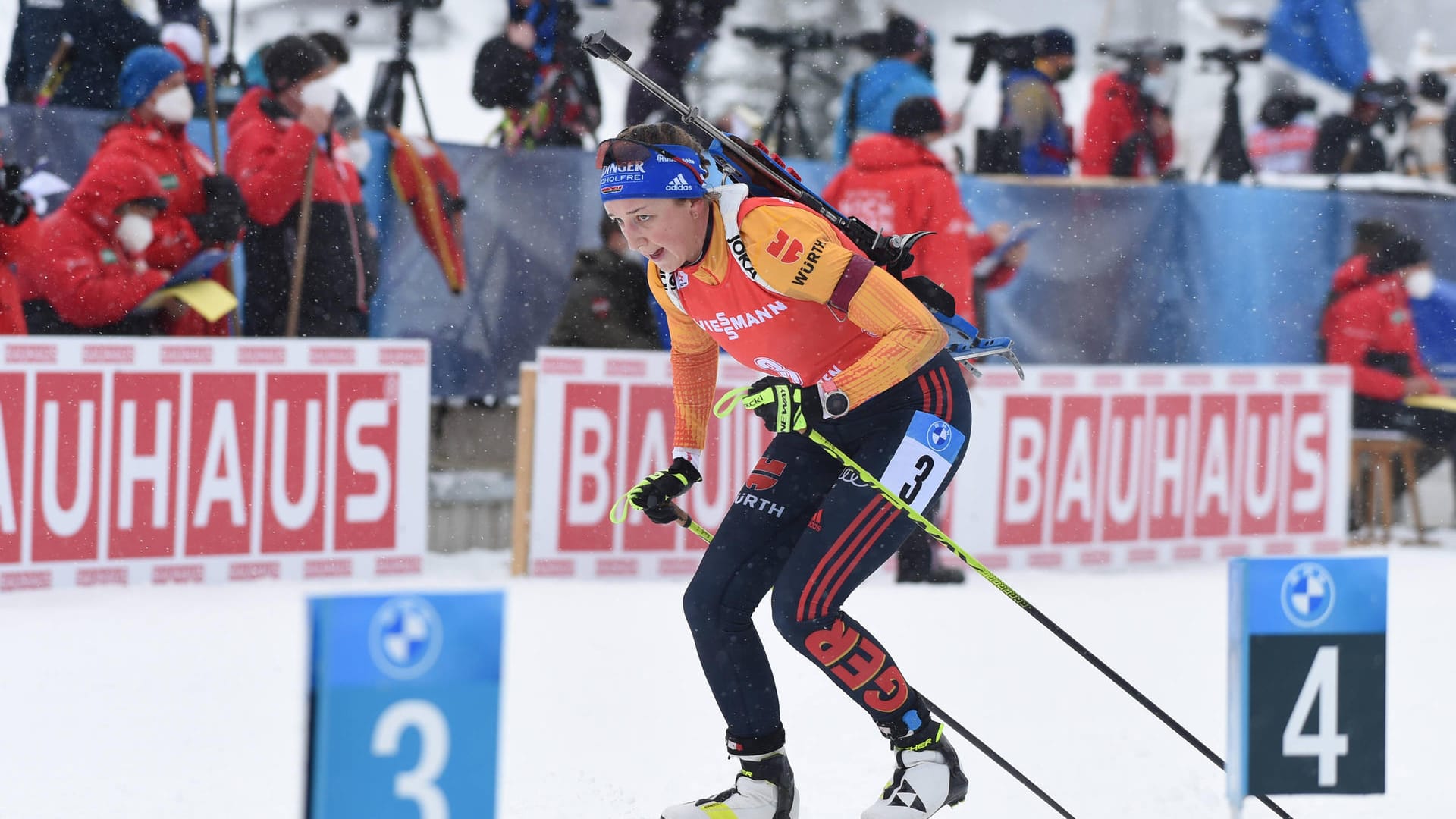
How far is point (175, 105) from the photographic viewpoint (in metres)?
7.12

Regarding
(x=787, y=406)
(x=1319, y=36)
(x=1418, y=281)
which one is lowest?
(x=787, y=406)

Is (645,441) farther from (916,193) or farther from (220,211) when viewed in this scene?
(220,211)

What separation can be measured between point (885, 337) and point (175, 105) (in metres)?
4.61

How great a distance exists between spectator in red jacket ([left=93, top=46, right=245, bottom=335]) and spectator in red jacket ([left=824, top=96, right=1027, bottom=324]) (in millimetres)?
2935

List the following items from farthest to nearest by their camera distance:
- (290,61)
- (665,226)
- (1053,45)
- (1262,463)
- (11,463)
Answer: (1053,45), (1262,463), (290,61), (11,463), (665,226)

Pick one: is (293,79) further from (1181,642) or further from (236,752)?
(1181,642)

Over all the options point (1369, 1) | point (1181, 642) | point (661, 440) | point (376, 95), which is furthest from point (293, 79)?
point (1369, 1)

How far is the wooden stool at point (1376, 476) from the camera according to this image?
9703 millimetres

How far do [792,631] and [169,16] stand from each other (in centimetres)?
536

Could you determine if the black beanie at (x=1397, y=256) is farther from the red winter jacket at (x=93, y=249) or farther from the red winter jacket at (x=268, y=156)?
the red winter jacket at (x=93, y=249)

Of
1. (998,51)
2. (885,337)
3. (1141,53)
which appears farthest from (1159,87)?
(885,337)

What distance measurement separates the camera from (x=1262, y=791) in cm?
365

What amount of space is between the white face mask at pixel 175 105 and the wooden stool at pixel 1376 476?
7014 millimetres

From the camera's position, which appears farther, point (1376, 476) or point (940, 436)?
point (1376, 476)
